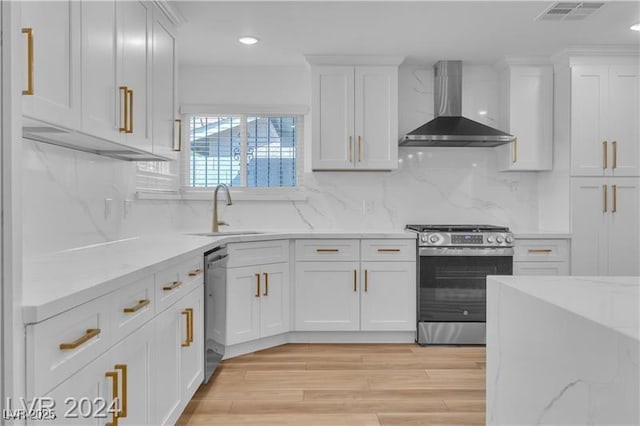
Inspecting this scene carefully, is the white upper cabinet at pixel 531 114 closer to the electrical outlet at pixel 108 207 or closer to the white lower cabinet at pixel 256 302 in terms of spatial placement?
the white lower cabinet at pixel 256 302

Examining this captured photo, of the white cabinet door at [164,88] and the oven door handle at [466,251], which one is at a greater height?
the white cabinet door at [164,88]

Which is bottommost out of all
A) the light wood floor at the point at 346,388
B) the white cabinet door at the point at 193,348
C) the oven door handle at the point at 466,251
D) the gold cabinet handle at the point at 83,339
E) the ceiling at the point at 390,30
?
the light wood floor at the point at 346,388

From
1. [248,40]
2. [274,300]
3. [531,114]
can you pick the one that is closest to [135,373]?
[274,300]

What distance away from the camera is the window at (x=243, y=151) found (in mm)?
4426

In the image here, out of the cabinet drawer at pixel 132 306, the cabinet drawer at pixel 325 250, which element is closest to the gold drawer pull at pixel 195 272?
the cabinet drawer at pixel 132 306

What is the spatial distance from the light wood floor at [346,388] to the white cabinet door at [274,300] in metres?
0.18

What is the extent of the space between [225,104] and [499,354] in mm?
3489

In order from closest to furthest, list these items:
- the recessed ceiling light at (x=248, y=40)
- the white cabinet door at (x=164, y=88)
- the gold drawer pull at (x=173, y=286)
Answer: the gold drawer pull at (x=173, y=286) < the white cabinet door at (x=164, y=88) < the recessed ceiling light at (x=248, y=40)

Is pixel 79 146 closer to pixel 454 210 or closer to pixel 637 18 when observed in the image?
pixel 454 210

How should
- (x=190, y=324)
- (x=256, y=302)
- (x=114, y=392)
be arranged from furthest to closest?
(x=256, y=302), (x=190, y=324), (x=114, y=392)

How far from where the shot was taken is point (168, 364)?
2.12 m

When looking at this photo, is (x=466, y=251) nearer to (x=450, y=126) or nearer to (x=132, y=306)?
(x=450, y=126)

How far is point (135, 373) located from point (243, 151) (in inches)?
116

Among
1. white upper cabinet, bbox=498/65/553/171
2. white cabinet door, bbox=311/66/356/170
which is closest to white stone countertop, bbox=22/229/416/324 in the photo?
white cabinet door, bbox=311/66/356/170
